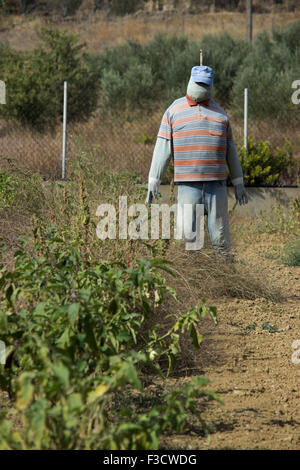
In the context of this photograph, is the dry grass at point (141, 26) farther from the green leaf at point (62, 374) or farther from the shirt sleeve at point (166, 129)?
the green leaf at point (62, 374)

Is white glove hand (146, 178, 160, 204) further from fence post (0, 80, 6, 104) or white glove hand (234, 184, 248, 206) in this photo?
fence post (0, 80, 6, 104)

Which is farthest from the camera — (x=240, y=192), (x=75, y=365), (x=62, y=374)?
(x=240, y=192)

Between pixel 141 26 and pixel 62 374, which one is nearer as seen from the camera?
pixel 62 374

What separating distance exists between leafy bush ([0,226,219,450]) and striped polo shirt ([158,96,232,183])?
6.35 ft

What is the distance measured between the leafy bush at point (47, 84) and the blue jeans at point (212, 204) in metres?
9.93

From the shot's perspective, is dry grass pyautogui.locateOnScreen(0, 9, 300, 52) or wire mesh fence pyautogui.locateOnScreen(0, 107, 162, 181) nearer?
wire mesh fence pyautogui.locateOnScreen(0, 107, 162, 181)

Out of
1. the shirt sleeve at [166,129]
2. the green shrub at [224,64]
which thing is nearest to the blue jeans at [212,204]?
the shirt sleeve at [166,129]

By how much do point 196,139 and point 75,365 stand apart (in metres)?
2.97

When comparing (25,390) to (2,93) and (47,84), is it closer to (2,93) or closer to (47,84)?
(2,93)

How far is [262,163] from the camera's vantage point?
945 cm

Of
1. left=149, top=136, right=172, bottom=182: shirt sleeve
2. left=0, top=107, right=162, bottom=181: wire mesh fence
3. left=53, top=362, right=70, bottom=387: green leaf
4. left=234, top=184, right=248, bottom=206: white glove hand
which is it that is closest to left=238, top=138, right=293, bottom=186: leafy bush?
left=0, top=107, right=162, bottom=181: wire mesh fence

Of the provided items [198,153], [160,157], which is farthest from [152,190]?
[198,153]

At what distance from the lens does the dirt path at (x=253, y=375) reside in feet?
9.62

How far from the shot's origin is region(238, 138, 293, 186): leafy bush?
918 centimetres
